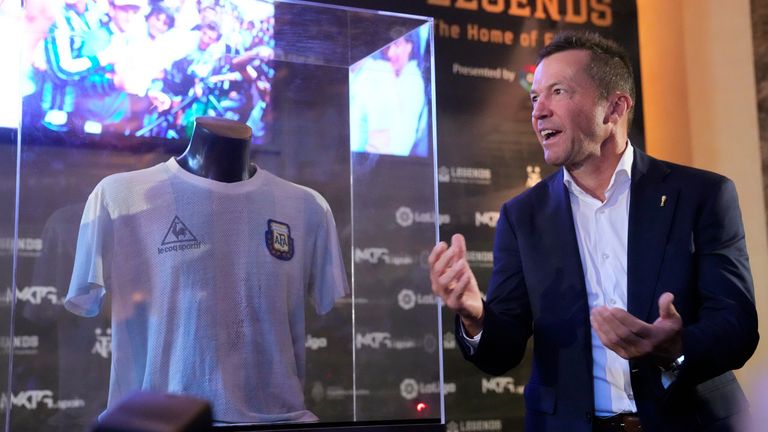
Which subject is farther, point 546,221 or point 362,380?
point 546,221

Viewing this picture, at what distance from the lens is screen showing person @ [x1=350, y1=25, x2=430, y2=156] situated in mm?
2441

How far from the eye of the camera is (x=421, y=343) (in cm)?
243

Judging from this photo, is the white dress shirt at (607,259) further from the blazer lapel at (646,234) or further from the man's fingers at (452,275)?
the man's fingers at (452,275)

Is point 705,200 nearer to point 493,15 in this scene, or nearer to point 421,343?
point 421,343

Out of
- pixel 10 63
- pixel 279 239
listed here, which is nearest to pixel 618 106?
pixel 279 239

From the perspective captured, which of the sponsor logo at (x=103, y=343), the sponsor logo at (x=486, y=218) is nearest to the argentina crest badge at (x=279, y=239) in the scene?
the sponsor logo at (x=103, y=343)

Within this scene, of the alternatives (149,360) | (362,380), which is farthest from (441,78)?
(149,360)

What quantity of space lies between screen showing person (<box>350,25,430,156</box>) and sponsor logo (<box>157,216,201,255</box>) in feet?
1.73

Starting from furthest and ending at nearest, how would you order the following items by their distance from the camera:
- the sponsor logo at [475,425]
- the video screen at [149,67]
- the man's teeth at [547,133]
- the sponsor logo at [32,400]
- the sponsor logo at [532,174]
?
the sponsor logo at [532,174]
the sponsor logo at [475,425]
the man's teeth at [547,133]
the video screen at [149,67]
the sponsor logo at [32,400]

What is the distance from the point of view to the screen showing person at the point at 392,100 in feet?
8.01

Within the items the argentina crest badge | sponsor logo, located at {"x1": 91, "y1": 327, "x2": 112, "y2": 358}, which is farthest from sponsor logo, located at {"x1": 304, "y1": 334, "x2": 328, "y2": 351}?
sponsor logo, located at {"x1": 91, "y1": 327, "x2": 112, "y2": 358}

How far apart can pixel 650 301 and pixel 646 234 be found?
0.59 feet

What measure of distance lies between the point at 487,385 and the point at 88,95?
3159 mm

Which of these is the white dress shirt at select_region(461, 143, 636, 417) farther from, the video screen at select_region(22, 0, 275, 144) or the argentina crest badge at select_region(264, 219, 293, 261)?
the video screen at select_region(22, 0, 275, 144)
